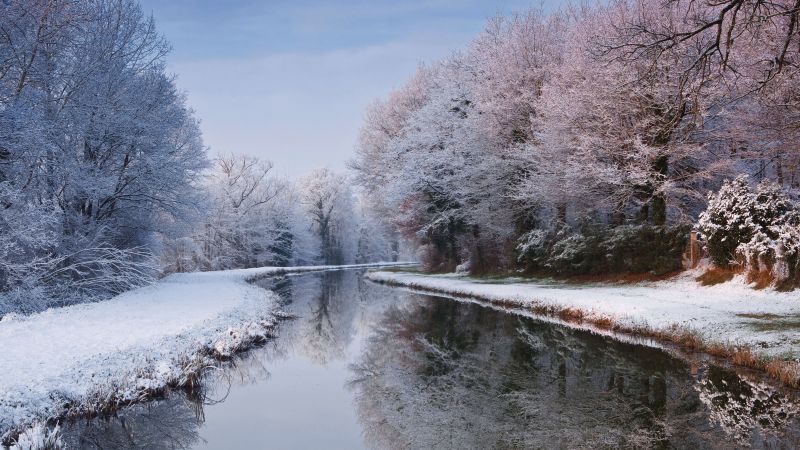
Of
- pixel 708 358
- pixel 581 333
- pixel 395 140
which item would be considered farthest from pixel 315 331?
pixel 395 140

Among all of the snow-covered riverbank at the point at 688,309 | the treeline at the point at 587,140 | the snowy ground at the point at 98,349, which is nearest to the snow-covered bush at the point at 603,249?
the treeline at the point at 587,140

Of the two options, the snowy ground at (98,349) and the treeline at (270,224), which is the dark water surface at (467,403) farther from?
the treeline at (270,224)

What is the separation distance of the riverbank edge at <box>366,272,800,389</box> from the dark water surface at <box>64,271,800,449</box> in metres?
0.48

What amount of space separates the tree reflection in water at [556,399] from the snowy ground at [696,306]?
3.78ft

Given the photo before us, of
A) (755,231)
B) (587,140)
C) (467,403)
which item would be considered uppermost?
(587,140)

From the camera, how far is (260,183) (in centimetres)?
7100

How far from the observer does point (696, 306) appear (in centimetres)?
1490

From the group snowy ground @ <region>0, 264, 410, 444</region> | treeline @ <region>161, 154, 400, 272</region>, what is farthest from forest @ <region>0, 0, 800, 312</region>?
treeline @ <region>161, 154, 400, 272</region>

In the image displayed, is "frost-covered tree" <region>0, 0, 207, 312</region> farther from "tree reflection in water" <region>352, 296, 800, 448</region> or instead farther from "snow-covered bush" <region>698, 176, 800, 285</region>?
"snow-covered bush" <region>698, 176, 800, 285</region>

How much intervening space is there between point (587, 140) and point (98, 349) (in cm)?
1919

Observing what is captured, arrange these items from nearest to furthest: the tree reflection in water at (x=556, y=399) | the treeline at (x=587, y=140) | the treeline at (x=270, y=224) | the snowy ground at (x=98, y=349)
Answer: the tree reflection in water at (x=556, y=399) → the snowy ground at (x=98, y=349) → the treeline at (x=587, y=140) → the treeline at (x=270, y=224)

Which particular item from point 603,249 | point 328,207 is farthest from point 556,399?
point 328,207

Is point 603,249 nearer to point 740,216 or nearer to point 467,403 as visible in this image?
point 740,216

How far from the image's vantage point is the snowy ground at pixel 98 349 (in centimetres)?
789
